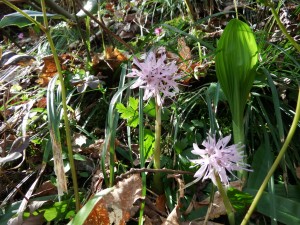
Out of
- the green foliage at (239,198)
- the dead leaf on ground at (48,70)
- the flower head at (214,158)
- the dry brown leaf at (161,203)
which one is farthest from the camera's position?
the dead leaf on ground at (48,70)

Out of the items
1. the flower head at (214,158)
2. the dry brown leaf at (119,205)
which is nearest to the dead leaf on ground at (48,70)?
the dry brown leaf at (119,205)

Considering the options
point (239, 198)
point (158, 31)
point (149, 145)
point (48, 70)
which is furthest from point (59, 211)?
point (158, 31)

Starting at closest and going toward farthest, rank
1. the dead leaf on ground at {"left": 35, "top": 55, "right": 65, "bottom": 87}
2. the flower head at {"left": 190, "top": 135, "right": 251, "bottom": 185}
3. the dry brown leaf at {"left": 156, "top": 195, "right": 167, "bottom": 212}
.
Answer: the flower head at {"left": 190, "top": 135, "right": 251, "bottom": 185} < the dry brown leaf at {"left": 156, "top": 195, "right": 167, "bottom": 212} < the dead leaf on ground at {"left": 35, "top": 55, "right": 65, "bottom": 87}

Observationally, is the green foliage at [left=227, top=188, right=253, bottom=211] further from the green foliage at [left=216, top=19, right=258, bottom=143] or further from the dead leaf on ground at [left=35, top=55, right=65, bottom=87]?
the dead leaf on ground at [left=35, top=55, right=65, bottom=87]

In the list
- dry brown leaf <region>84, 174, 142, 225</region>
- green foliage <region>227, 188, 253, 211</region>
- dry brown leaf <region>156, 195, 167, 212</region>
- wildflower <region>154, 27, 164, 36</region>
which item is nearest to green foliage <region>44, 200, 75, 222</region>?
dry brown leaf <region>84, 174, 142, 225</region>

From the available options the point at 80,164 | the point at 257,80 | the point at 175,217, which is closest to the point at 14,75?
the point at 80,164

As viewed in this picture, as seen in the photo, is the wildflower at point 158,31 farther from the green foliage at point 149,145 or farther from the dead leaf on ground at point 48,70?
the green foliage at point 149,145

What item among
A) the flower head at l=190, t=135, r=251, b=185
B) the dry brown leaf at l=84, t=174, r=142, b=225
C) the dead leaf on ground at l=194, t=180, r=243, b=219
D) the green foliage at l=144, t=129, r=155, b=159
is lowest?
the dead leaf on ground at l=194, t=180, r=243, b=219
